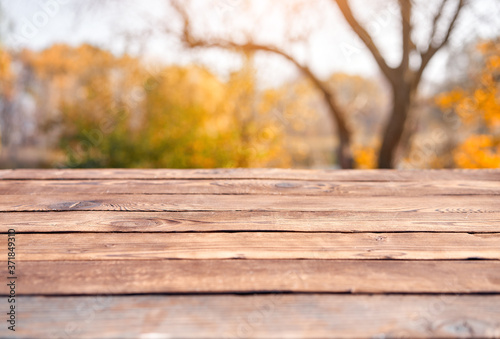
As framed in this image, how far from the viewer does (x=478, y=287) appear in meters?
0.94

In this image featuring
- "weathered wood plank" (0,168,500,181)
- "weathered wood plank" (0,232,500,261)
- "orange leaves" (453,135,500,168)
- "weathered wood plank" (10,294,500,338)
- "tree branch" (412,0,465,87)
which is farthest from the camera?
"orange leaves" (453,135,500,168)

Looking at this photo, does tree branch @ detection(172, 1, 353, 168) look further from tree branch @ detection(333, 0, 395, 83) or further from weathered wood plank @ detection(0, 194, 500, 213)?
weathered wood plank @ detection(0, 194, 500, 213)

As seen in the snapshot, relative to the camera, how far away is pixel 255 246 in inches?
44.3

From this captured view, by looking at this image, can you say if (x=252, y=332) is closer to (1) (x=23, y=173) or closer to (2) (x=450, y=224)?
(2) (x=450, y=224)

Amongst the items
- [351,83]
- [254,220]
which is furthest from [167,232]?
[351,83]

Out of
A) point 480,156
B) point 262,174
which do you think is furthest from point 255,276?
point 480,156

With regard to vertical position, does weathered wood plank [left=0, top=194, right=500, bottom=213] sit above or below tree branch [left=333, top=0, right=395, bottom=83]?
below

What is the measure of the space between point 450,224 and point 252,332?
896 millimetres

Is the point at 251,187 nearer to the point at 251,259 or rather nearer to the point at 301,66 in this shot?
the point at 251,259

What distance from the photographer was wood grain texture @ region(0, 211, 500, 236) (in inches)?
49.6

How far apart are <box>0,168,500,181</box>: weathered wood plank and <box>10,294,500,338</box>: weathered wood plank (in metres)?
0.99

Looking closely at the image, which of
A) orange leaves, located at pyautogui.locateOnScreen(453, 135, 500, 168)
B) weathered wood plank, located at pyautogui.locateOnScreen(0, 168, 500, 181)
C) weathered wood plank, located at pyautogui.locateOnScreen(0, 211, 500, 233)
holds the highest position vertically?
weathered wood plank, located at pyautogui.locateOnScreen(0, 168, 500, 181)

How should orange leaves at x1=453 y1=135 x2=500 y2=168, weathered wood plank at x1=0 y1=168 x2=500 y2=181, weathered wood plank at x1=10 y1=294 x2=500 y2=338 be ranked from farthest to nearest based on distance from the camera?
orange leaves at x1=453 y1=135 x2=500 y2=168
weathered wood plank at x1=0 y1=168 x2=500 y2=181
weathered wood plank at x1=10 y1=294 x2=500 y2=338

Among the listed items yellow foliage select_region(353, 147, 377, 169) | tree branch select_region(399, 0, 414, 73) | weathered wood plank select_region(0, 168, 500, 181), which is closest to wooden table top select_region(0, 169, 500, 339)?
weathered wood plank select_region(0, 168, 500, 181)
